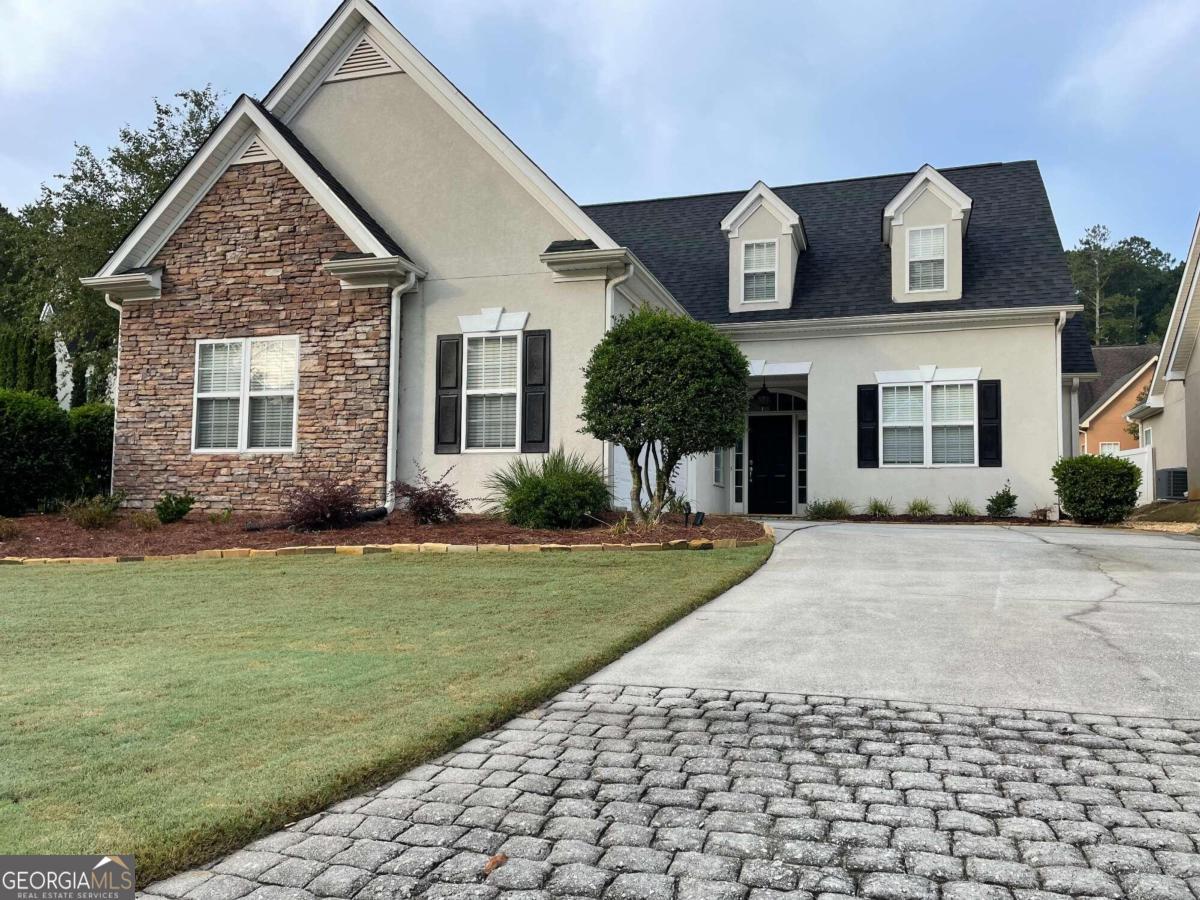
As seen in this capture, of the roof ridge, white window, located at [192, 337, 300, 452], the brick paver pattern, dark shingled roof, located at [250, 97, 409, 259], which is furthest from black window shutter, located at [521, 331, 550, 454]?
the roof ridge

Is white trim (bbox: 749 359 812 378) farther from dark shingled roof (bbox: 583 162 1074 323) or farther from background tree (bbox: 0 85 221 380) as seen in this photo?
background tree (bbox: 0 85 221 380)

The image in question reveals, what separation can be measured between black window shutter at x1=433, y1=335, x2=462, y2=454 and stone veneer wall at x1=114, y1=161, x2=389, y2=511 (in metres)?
0.78

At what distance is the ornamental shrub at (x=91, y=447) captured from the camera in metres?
13.9

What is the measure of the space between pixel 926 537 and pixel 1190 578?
354 cm

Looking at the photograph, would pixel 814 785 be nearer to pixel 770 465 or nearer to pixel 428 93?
pixel 428 93

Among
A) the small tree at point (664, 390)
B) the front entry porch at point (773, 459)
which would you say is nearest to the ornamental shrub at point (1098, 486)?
the front entry porch at point (773, 459)

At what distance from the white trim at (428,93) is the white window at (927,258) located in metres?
7.47

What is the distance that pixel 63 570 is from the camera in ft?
30.4

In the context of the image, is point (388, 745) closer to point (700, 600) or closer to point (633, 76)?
point (700, 600)

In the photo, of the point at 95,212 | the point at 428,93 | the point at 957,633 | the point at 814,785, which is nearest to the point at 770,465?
the point at 428,93

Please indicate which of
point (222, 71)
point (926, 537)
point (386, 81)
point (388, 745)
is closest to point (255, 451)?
point (386, 81)

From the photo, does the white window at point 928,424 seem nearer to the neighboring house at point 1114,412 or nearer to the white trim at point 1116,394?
the neighboring house at point 1114,412

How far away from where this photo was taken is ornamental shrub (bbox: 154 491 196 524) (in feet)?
40.3

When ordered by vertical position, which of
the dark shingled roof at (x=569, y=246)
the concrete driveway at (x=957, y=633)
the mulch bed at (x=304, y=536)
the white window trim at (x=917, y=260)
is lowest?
the concrete driveway at (x=957, y=633)
